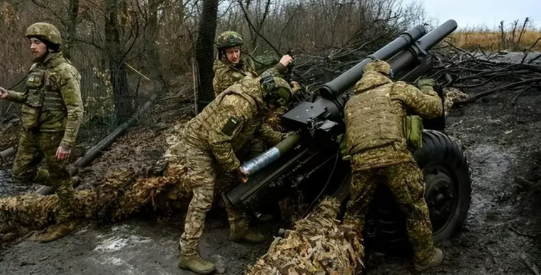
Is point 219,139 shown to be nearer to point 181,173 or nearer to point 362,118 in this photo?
point 362,118

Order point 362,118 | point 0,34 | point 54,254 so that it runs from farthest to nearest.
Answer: point 0,34 < point 54,254 < point 362,118

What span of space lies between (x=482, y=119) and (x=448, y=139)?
9.56 ft

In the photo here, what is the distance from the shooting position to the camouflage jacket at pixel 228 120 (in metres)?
3.88

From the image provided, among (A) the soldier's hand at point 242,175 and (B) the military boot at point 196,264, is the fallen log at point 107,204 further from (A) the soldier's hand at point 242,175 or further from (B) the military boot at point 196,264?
(A) the soldier's hand at point 242,175

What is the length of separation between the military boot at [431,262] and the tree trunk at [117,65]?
5975mm

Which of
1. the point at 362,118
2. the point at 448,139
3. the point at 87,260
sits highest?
the point at 362,118

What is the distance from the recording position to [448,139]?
4.29 metres

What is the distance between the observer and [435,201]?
166 inches

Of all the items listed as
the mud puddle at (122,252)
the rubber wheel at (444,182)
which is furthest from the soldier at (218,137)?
the rubber wheel at (444,182)

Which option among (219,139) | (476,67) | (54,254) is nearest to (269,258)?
(219,139)

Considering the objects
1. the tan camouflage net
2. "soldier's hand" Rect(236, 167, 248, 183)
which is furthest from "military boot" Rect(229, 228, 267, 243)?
the tan camouflage net

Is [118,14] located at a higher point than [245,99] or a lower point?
higher

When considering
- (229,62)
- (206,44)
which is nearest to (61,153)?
(229,62)

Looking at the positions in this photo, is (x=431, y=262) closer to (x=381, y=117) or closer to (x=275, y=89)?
(x=381, y=117)
